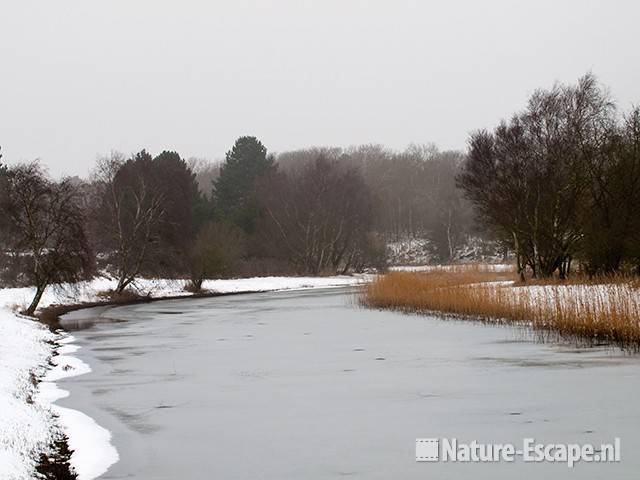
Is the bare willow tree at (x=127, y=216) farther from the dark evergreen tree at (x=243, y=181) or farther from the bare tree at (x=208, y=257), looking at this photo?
the dark evergreen tree at (x=243, y=181)

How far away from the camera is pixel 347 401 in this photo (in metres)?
11.8

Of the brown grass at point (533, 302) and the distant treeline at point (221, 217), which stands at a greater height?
the distant treeline at point (221, 217)

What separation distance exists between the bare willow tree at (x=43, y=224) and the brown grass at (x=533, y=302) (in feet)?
40.5

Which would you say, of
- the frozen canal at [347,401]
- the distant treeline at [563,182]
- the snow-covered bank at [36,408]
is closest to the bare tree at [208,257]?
the distant treeline at [563,182]

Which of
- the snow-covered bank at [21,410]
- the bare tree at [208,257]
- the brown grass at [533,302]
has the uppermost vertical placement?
the bare tree at [208,257]

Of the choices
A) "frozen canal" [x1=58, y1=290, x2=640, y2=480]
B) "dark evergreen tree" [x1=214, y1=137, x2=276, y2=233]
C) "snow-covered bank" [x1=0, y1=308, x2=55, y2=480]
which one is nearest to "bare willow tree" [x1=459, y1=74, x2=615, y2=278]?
"frozen canal" [x1=58, y1=290, x2=640, y2=480]

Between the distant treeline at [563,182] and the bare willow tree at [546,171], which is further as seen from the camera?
the bare willow tree at [546,171]

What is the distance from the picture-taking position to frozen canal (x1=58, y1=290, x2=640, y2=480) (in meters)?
8.19

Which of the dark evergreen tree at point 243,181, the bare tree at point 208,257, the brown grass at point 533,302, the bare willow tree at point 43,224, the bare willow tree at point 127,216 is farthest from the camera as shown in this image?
the dark evergreen tree at point 243,181

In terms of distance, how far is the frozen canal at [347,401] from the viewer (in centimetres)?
819

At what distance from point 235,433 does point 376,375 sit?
501 cm

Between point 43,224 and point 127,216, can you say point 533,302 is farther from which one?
point 127,216

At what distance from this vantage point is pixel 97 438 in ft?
31.9

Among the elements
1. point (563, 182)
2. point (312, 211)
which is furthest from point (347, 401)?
point (312, 211)
